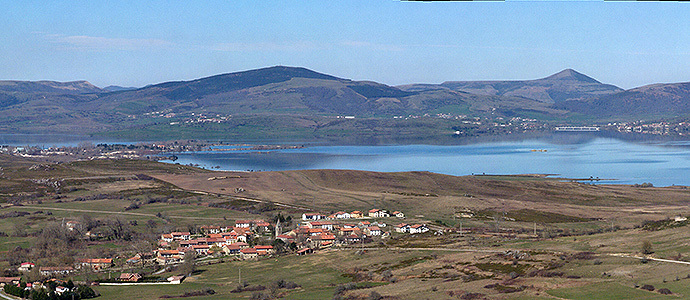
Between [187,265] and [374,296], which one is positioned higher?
[374,296]

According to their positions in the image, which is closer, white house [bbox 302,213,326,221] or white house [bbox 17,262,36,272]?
white house [bbox 17,262,36,272]

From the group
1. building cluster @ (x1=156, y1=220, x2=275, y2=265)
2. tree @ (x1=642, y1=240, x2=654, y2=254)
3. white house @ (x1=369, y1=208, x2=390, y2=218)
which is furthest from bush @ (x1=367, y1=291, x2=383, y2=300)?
A: white house @ (x1=369, y1=208, x2=390, y2=218)

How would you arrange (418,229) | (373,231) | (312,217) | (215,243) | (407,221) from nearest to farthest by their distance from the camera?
(215,243) → (373,231) → (418,229) → (407,221) → (312,217)

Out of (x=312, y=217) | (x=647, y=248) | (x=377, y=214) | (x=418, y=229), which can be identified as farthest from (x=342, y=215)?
(x=647, y=248)

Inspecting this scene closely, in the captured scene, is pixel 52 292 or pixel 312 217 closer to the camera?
pixel 52 292

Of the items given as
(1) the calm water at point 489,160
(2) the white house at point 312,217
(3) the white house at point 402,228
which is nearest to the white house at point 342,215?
(2) the white house at point 312,217

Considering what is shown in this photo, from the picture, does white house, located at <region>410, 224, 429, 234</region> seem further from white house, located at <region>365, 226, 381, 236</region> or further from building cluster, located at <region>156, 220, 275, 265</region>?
building cluster, located at <region>156, 220, 275, 265</region>

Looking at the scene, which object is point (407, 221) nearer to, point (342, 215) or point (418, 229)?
point (418, 229)

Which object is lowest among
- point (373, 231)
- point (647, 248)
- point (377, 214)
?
point (377, 214)

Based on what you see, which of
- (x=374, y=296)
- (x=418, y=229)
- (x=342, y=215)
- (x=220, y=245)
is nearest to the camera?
(x=374, y=296)
